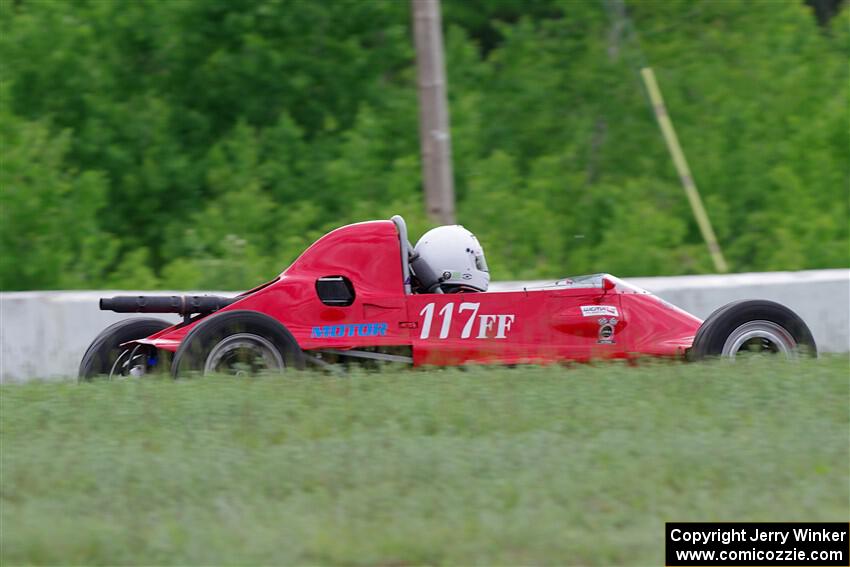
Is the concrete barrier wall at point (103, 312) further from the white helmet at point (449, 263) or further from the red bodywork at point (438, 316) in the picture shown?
the red bodywork at point (438, 316)

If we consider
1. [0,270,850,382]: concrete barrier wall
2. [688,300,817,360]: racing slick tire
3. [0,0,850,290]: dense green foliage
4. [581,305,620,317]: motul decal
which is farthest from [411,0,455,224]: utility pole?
[688,300,817,360]: racing slick tire

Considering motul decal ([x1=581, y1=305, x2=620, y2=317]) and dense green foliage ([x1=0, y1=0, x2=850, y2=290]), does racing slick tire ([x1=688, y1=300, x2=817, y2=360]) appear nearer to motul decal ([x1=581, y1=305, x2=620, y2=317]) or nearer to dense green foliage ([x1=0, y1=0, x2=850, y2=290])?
motul decal ([x1=581, y1=305, x2=620, y2=317])

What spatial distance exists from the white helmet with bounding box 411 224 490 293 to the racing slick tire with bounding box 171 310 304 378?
4.49 ft

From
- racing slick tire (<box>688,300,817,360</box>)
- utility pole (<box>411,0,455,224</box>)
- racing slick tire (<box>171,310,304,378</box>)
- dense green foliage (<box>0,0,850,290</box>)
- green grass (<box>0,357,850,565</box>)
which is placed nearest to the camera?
green grass (<box>0,357,850,565</box>)

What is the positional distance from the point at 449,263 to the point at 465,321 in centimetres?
69

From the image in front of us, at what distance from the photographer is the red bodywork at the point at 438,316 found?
8883 millimetres

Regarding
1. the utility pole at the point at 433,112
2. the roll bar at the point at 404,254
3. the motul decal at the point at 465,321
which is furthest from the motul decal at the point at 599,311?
the utility pole at the point at 433,112

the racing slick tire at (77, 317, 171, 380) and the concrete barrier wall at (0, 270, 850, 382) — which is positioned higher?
the concrete barrier wall at (0, 270, 850, 382)

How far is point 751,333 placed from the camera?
8938 millimetres

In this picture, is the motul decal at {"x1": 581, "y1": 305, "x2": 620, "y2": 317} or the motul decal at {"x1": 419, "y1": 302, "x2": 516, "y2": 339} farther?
the motul decal at {"x1": 581, "y1": 305, "x2": 620, "y2": 317}

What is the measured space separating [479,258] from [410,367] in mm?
1145

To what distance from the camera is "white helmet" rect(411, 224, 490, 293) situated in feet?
30.9

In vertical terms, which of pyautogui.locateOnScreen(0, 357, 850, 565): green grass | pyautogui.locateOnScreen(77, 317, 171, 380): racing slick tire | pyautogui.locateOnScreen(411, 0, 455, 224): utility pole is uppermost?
pyautogui.locateOnScreen(411, 0, 455, 224): utility pole

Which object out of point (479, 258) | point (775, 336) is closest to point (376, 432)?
point (479, 258)
